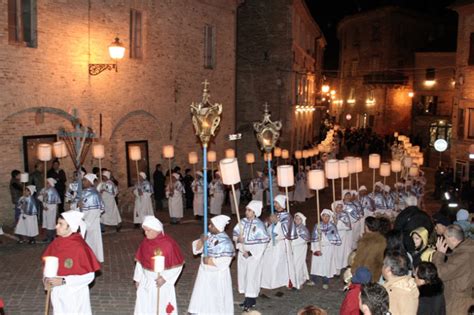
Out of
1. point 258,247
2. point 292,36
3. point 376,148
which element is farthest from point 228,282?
point 376,148

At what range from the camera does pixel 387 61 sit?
55.3 metres

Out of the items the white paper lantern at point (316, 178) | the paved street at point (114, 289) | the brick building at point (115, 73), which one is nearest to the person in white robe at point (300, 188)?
the brick building at point (115, 73)

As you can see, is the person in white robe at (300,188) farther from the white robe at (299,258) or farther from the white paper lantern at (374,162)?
the white robe at (299,258)

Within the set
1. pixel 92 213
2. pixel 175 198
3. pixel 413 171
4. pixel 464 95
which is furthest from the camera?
pixel 464 95

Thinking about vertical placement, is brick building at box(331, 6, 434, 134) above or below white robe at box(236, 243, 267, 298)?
above

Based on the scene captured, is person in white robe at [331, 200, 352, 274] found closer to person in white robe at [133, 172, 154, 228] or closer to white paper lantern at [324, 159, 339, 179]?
white paper lantern at [324, 159, 339, 179]

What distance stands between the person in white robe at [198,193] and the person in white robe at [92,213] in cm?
597

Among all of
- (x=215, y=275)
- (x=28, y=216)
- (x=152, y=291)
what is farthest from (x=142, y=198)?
(x=152, y=291)

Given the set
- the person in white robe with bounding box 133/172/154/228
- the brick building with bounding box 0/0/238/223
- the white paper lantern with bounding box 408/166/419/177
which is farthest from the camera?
the white paper lantern with bounding box 408/166/419/177

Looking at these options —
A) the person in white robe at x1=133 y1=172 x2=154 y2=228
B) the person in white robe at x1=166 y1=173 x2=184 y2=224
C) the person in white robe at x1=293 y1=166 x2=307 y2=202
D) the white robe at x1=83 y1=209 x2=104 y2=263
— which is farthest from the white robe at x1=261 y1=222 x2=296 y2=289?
the person in white robe at x1=293 y1=166 x2=307 y2=202

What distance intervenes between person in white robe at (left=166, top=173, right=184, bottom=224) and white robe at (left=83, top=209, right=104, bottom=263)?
16.9ft

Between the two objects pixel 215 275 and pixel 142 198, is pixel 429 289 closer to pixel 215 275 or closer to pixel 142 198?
pixel 215 275

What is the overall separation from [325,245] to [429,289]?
5.14 meters

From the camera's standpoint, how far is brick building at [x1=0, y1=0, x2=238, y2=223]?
54.6ft
